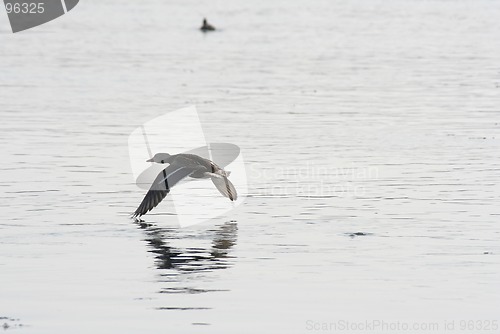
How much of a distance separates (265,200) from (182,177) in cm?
139

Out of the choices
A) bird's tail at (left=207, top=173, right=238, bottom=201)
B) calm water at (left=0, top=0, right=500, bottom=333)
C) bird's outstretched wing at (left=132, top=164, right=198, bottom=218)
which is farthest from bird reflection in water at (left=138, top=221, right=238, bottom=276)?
bird's tail at (left=207, top=173, right=238, bottom=201)

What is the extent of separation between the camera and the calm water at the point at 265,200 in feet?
32.7

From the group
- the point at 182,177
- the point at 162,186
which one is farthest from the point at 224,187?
the point at 162,186

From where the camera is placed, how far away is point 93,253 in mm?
11828

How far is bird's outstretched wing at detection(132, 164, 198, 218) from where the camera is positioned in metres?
13.4

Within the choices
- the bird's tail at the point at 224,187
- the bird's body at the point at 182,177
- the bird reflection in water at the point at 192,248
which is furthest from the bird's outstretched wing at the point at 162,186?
the bird's tail at the point at 224,187

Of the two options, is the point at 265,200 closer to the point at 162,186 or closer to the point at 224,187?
the point at 224,187

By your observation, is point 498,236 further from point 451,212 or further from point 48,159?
point 48,159

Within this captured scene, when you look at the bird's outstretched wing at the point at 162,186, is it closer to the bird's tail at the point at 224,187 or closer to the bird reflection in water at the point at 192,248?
the bird reflection in water at the point at 192,248

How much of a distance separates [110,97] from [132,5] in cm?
5137

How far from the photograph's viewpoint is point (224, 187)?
44.3ft

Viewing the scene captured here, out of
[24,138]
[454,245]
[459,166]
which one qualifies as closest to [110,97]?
[24,138]

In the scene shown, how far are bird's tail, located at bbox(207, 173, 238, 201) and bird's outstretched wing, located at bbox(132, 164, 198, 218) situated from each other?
0.95ft

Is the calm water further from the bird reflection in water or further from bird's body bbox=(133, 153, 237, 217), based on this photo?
bird's body bbox=(133, 153, 237, 217)
